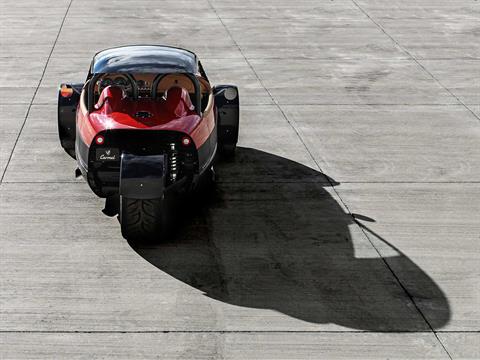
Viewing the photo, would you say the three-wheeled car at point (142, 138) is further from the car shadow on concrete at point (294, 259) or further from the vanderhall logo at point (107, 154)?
the car shadow on concrete at point (294, 259)

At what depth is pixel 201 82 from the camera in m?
10.9

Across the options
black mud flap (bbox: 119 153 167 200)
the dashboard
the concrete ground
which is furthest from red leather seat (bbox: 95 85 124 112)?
the concrete ground

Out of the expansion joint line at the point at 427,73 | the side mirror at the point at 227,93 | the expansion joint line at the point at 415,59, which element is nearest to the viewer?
the expansion joint line at the point at 427,73

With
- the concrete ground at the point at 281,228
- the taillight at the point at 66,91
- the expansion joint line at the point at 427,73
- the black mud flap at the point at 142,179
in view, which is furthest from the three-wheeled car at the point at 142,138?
→ the expansion joint line at the point at 427,73

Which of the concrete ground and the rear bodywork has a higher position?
the rear bodywork

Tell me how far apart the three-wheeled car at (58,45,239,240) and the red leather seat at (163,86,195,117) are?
1 cm

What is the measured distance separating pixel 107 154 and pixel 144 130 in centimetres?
44

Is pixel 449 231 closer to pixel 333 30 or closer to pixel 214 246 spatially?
pixel 214 246

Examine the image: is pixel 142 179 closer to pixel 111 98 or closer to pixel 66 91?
pixel 111 98

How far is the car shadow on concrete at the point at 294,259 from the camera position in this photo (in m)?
8.41

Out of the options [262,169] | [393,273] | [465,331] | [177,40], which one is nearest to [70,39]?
[177,40]

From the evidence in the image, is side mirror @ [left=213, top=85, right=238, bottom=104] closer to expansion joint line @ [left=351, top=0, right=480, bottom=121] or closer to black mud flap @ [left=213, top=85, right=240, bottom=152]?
black mud flap @ [left=213, top=85, right=240, bottom=152]

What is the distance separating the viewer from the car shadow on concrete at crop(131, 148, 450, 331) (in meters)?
8.41

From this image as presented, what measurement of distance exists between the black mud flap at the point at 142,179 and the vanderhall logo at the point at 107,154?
0.40 meters
